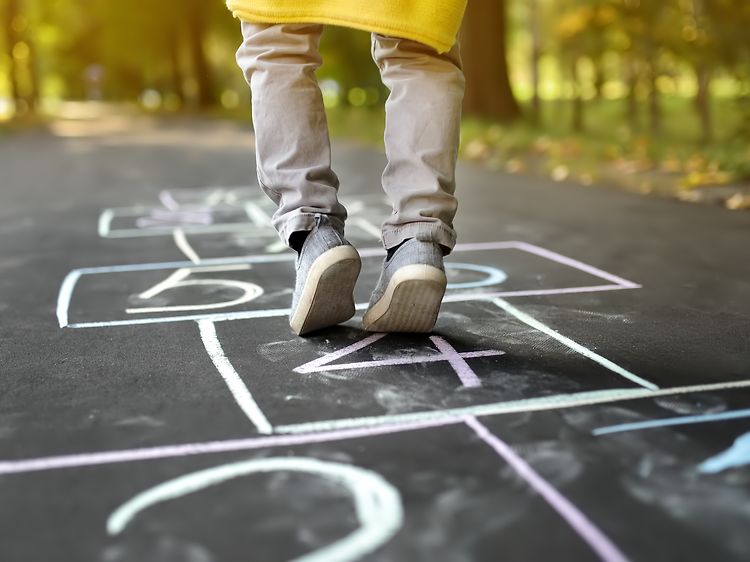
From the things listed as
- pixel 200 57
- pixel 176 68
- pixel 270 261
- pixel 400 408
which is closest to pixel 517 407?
pixel 400 408

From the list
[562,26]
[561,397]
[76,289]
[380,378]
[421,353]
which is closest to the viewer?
[561,397]

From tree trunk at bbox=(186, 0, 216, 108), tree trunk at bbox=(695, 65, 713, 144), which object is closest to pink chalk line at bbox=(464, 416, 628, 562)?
tree trunk at bbox=(695, 65, 713, 144)

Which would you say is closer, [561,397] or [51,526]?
[51,526]

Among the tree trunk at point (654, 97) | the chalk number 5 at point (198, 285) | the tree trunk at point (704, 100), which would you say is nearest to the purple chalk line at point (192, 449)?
the chalk number 5 at point (198, 285)

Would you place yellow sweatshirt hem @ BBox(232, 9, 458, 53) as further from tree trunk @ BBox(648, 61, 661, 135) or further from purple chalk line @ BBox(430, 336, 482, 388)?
tree trunk @ BBox(648, 61, 661, 135)

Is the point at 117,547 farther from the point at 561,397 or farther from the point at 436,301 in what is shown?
the point at 436,301

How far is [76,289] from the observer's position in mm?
3125

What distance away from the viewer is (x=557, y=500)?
4.85 feet

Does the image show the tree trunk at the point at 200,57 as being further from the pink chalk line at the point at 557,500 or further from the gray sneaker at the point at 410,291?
the pink chalk line at the point at 557,500

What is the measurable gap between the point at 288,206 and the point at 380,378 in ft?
1.85

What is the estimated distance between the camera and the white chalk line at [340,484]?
4.44 feet

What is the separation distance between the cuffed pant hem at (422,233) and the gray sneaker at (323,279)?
0.11m

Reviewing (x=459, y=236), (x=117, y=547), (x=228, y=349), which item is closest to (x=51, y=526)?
(x=117, y=547)

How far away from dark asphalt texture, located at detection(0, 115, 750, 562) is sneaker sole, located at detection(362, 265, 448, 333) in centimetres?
4
